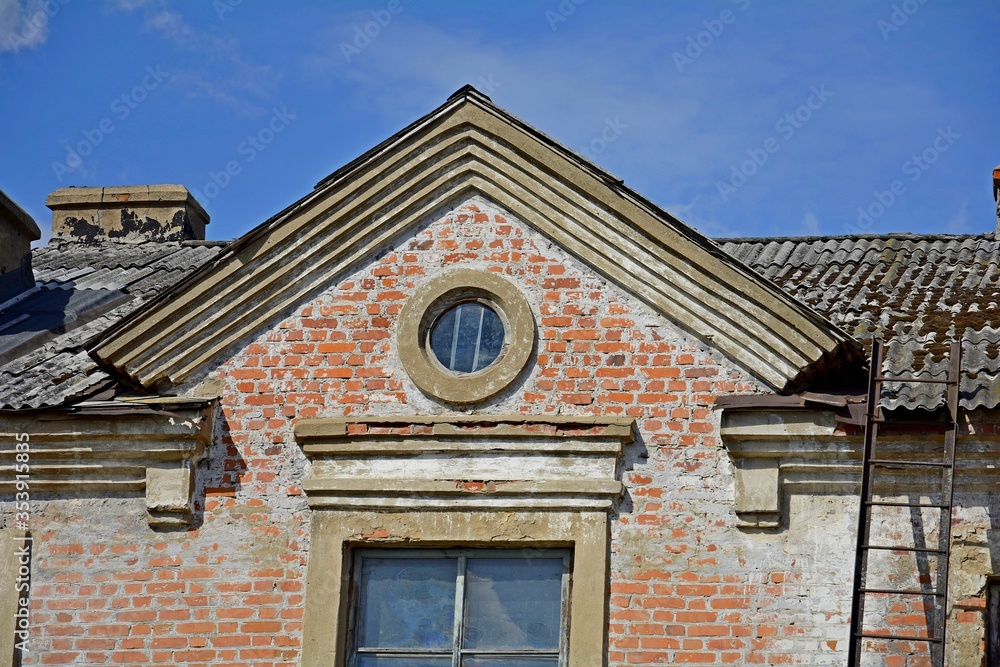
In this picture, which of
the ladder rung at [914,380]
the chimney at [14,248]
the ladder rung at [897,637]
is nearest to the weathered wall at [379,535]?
the ladder rung at [897,637]

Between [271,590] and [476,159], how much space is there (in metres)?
2.88

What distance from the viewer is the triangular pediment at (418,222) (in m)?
7.96

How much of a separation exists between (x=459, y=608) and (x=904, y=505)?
2.49m

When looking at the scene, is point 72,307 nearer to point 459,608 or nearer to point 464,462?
point 464,462

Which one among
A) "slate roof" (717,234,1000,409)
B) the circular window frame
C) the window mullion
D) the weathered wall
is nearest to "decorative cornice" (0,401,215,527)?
the weathered wall

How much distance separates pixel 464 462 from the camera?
7773 mm

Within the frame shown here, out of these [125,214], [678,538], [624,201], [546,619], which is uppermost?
[125,214]

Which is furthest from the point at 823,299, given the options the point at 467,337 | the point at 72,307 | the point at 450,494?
the point at 72,307

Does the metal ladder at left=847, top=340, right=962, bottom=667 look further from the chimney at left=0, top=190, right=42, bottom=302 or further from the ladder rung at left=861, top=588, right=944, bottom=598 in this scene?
the chimney at left=0, top=190, right=42, bottom=302

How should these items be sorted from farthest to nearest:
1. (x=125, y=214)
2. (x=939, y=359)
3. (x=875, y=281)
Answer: (x=125, y=214) → (x=875, y=281) → (x=939, y=359)

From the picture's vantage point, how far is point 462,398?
7.89 metres

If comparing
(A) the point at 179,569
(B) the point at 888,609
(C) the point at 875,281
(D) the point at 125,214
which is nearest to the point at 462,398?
(A) the point at 179,569

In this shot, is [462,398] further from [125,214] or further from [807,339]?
[125,214]

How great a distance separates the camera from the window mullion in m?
7.47
